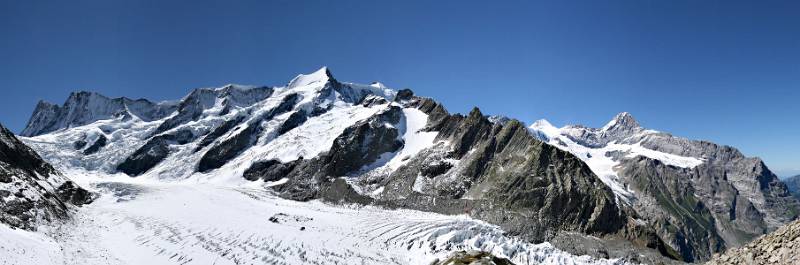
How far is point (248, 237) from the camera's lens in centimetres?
7475

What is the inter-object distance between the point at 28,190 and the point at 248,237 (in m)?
36.1

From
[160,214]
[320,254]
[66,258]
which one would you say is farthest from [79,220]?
[320,254]

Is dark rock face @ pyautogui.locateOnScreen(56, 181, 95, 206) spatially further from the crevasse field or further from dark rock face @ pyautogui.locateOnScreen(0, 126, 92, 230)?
the crevasse field

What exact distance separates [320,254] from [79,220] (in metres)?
46.6

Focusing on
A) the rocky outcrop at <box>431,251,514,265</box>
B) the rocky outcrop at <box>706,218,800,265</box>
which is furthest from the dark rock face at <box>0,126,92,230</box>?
the rocky outcrop at <box>706,218,800,265</box>

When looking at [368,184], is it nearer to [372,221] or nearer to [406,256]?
[372,221]

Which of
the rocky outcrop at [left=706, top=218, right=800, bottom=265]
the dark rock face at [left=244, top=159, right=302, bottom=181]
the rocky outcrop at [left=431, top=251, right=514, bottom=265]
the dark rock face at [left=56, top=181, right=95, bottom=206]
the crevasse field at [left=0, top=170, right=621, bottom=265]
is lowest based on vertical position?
the rocky outcrop at [left=706, top=218, right=800, bottom=265]

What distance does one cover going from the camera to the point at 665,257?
319 ft

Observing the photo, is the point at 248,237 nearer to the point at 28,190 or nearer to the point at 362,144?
the point at 28,190

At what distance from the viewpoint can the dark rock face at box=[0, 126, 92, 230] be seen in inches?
2640

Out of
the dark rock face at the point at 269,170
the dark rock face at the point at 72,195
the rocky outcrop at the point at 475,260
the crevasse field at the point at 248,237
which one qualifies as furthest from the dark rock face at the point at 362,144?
the rocky outcrop at the point at 475,260

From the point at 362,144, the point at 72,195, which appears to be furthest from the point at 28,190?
the point at 362,144

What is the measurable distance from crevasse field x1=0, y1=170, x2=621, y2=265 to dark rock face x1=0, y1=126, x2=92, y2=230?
9.79 feet

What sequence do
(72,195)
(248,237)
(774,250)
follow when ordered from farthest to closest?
(72,195), (248,237), (774,250)
